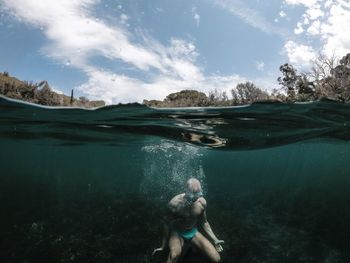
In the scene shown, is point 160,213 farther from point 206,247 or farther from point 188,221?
point 206,247

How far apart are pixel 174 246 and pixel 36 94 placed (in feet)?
31.8

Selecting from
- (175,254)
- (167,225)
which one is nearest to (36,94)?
(167,225)

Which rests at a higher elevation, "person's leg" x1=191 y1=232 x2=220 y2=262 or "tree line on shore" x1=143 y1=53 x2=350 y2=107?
"tree line on shore" x1=143 y1=53 x2=350 y2=107

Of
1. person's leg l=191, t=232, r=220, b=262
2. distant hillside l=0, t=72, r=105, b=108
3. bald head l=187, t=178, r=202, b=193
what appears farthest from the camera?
distant hillside l=0, t=72, r=105, b=108

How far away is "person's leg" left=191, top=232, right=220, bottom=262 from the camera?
8.08 m

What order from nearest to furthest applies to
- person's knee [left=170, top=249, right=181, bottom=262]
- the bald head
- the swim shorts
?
person's knee [left=170, top=249, right=181, bottom=262] < the bald head < the swim shorts

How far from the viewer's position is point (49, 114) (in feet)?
52.2

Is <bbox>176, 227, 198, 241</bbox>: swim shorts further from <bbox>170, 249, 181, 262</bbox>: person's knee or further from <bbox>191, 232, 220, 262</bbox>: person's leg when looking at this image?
<bbox>170, 249, 181, 262</bbox>: person's knee

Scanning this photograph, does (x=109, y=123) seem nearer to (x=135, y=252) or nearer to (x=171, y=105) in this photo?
(x=171, y=105)

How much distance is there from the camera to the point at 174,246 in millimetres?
8148

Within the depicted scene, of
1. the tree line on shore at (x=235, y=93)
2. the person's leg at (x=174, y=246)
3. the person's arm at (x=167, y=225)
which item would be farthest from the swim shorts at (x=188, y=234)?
the tree line on shore at (x=235, y=93)

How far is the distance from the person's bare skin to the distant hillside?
751 centimetres

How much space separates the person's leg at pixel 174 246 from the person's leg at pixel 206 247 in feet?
1.28

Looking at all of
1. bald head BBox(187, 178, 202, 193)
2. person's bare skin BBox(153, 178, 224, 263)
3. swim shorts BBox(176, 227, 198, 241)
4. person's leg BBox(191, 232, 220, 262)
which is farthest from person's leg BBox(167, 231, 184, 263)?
bald head BBox(187, 178, 202, 193)
